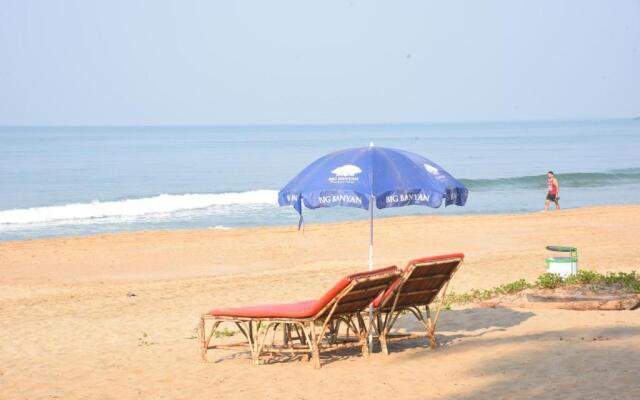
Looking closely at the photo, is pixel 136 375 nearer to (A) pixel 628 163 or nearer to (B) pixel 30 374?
(B) pixel 30 374

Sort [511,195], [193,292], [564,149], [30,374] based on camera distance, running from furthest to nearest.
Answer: [564,149]
[511,195]
[193,292]
[30,374]

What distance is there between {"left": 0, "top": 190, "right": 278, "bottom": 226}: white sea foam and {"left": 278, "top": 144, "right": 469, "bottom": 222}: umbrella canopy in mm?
24610

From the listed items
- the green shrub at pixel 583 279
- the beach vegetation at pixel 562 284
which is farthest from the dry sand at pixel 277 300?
the green shrub at pixel 583 279

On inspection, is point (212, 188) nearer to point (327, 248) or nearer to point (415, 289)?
point (327, 248)

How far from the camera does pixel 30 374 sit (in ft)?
29.4

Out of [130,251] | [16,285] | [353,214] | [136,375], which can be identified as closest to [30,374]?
[136,375]

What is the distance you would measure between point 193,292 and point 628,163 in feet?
177

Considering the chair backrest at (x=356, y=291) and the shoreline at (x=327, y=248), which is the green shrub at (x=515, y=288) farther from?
the chair backrest at (x=356, y=291)

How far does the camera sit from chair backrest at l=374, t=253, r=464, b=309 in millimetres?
8328

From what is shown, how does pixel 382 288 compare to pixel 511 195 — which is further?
pixel 511 195

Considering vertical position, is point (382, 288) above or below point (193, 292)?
above

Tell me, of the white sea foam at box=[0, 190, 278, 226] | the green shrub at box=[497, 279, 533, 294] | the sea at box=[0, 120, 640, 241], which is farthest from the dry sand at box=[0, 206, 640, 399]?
the white sea foam at box=[0, 190, 278, 226]

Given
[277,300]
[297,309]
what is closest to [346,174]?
[297,309]

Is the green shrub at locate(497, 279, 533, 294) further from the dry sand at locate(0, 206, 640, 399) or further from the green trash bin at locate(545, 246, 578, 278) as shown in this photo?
the dry sand at locate(0, 206, 640, 399)
